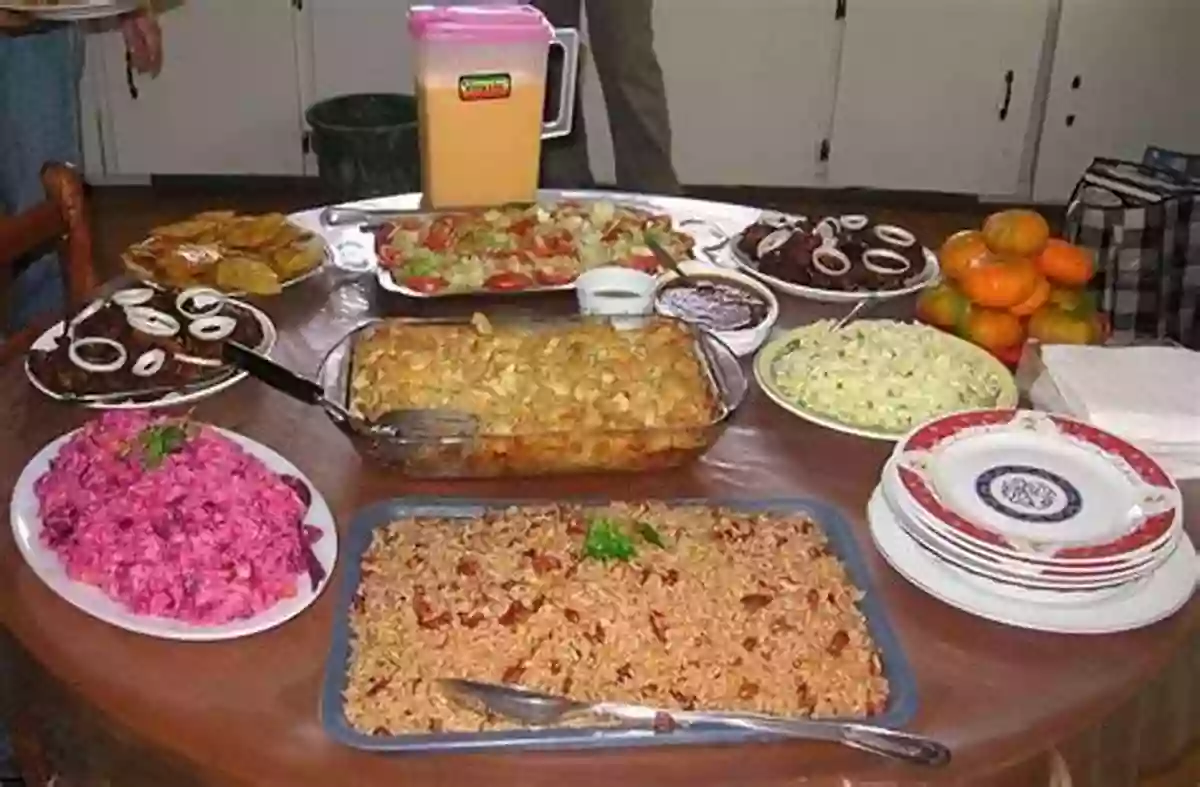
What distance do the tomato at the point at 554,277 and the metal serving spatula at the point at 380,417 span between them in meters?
0.40

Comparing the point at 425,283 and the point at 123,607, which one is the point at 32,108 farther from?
the point at 123,607

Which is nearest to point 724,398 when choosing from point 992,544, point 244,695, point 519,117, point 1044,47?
point 992,544

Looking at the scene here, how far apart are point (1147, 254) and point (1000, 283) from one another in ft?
5.34

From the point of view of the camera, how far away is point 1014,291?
5.07ft

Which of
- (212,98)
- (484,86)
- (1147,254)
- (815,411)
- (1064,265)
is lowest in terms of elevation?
(1147,254)

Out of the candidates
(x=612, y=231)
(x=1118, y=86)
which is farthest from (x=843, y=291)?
(x=1118, y=86)

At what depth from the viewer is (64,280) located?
5.77 feet

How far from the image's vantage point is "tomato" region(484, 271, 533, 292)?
165 cm

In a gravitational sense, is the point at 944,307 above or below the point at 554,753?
above

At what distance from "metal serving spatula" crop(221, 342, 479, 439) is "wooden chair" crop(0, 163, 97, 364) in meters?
0.36

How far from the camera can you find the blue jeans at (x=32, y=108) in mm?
2592

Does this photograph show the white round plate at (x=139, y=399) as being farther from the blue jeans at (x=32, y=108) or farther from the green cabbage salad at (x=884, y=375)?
the blue jeans at (x=32, y=108)

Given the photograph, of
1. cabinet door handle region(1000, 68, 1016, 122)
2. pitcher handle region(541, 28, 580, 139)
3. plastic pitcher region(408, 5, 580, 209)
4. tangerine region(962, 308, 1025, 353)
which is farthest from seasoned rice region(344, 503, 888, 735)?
cabinet door handle region(1000, 68, 1016, 122)

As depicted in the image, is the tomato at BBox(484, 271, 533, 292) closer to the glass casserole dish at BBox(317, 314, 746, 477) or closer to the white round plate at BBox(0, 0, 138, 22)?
the glass casserole dish at BBox(317, 314, 746, 477)
